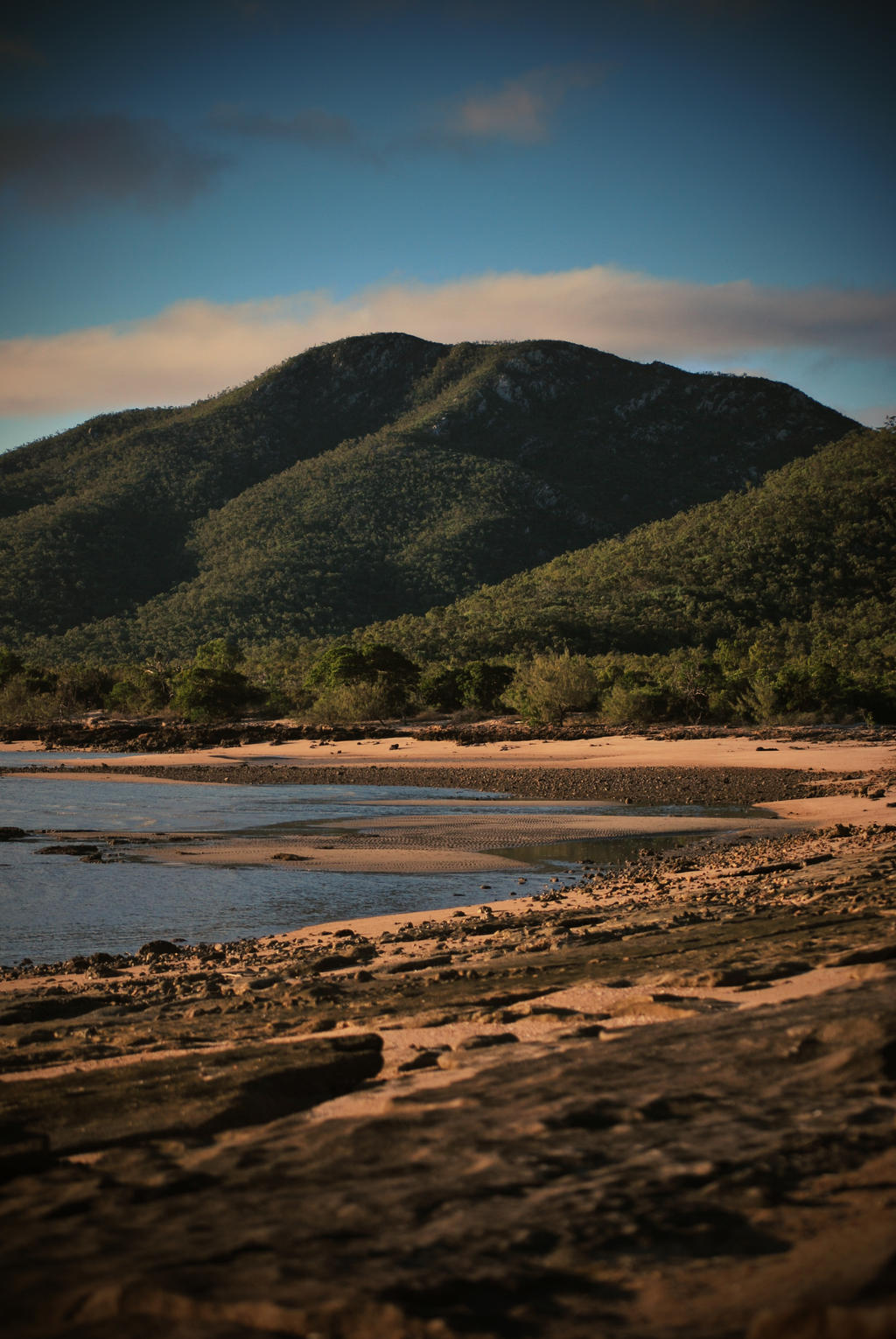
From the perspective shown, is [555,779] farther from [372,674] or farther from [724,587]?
[724,587]

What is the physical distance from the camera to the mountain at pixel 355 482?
88.4 metres

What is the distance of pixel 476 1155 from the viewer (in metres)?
3.64

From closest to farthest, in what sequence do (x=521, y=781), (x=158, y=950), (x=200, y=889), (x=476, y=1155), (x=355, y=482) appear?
1. (x=476, y=1155)
2. (x=158, y=950)
3. (x=200, y=889)
4. (x=521, y=781)
5. (x=355, y=482)

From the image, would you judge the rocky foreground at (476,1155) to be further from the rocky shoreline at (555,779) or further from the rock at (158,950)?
the rocky shoreline at (555,779)

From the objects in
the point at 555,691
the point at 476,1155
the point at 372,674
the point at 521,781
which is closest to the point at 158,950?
the point at 476,1155

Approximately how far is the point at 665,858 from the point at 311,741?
103ft


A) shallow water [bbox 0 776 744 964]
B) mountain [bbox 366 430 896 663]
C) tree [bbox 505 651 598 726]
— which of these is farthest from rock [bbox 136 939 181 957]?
mountain [bbox 366 430 896 663]

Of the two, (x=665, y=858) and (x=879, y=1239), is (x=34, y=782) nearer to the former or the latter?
(x=665, y=858)

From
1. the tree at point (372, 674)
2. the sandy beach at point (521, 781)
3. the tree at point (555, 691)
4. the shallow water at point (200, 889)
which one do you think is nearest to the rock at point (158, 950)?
the shallow water at point (200, 889)

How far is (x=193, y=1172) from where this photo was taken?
3.70m

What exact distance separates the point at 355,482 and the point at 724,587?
4860 cm

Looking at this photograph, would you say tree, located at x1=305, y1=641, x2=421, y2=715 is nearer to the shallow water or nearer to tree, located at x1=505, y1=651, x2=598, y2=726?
tree, located at x1=505, y1=651, x2=598, y2=726

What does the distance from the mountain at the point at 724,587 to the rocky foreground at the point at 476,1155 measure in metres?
48.4

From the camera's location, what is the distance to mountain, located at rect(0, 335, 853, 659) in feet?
290
